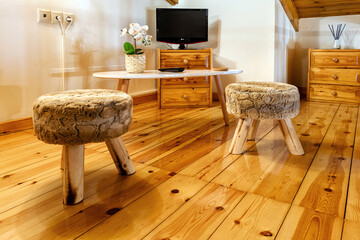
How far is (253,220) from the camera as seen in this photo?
1045 millimetres

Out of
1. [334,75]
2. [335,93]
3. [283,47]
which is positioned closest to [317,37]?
[283,47]

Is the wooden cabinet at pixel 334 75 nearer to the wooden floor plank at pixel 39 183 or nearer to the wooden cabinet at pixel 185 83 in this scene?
the wooden cabinet at pixel 185 83

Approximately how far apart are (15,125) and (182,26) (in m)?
1.93

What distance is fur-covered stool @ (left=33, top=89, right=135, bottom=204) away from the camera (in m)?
1.07

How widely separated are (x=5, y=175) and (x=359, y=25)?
367 cm

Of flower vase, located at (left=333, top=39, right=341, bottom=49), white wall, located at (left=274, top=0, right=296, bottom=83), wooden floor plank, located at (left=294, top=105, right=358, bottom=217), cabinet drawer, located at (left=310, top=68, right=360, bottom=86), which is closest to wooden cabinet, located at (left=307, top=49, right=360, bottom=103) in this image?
cabinet drawer, located at (left=310, top=68, right=360, bottom=86)

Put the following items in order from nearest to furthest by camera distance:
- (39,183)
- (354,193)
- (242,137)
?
(354,193) → (39,183) → (242,137)

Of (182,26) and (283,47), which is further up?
(182,26)

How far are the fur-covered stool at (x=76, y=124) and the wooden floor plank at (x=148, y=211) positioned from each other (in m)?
0.22

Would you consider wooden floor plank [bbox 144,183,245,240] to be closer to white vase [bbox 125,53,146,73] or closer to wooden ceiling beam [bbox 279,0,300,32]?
white vase [bbox 125,53,146,73]

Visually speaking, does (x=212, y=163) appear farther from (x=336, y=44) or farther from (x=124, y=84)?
(x=336, y=44)

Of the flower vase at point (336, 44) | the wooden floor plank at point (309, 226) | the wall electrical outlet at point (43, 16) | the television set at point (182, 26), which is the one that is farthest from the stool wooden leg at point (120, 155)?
the flower vase at point (336, 44)

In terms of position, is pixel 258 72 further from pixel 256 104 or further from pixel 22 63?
pixel 22 63

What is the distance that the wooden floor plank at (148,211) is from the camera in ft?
3.19
